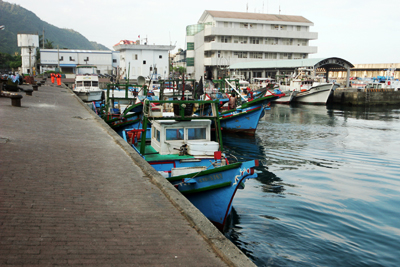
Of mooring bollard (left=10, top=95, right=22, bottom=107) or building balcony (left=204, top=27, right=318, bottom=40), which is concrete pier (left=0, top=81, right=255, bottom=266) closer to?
mooring bollard (left=10, top=95, right=22, bottom=107)

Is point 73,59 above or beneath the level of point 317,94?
above

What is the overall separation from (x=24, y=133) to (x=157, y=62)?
53.3 metres

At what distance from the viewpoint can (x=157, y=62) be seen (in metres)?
62.7

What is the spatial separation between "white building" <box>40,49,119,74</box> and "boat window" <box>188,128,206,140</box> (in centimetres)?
6538

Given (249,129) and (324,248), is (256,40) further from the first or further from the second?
(324,248)

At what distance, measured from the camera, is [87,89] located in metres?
33.3

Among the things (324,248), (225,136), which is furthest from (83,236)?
(225,136)

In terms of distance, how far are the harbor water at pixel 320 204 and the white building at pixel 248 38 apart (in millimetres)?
44247

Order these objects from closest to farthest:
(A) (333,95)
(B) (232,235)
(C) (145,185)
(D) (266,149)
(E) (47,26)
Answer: (C) (145,185)
(B) (232,235)
(D) (266,149)
(A) (333,95)
(E) (47,26)

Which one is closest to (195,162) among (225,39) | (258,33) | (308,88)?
(308,88)

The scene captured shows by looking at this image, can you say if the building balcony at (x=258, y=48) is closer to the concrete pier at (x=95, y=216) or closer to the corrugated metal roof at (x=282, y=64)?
the corrugated metal roof at (x=282, y=64)

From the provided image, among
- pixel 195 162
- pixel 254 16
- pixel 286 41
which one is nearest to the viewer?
pixel 195 162

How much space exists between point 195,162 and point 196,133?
3.53 feet

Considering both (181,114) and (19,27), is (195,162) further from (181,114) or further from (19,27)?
(19,27)
